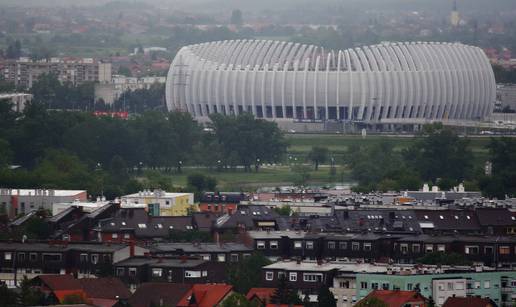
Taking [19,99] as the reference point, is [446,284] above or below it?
above

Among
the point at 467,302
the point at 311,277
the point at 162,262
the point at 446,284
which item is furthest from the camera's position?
the point at 162,262

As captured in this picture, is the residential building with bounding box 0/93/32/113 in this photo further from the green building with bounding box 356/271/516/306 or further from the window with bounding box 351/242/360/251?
the green building with bounding box 356/271/516/306

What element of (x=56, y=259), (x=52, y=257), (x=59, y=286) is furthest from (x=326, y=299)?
(x=52, y=257)

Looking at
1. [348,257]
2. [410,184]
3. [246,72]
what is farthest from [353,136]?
[348,257]

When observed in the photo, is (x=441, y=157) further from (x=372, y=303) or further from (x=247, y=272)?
(x=372, y=303)

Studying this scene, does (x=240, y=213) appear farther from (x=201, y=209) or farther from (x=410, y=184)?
(x=410, y=184)

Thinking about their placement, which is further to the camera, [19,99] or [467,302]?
[19,99]

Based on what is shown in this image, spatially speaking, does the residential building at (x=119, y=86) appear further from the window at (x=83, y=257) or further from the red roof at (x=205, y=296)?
the red roof at (x=205, y=296)

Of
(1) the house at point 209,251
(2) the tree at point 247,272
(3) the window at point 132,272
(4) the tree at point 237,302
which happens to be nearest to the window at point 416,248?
(1) the house at point 209,251
